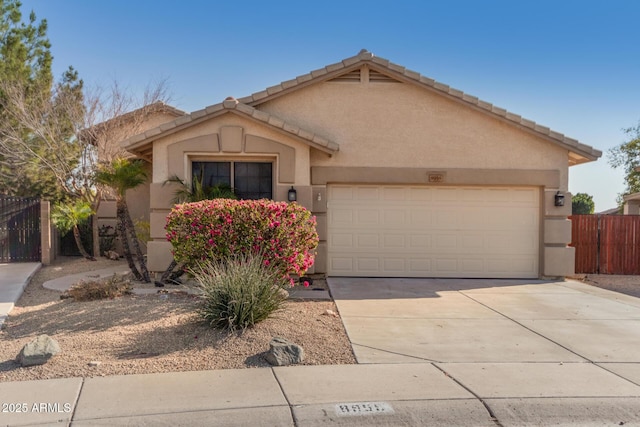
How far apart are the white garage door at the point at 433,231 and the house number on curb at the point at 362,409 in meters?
6.88

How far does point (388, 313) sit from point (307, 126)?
5184 mm

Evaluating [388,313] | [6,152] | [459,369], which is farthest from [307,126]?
[6,152]

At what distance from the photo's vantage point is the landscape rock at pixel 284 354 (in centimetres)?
531

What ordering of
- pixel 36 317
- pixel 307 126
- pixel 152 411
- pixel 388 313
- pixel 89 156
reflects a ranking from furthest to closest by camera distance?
pixel 89 156, pixel 307 126, pixel 388 313, pixel 36 317, pixel 152 411

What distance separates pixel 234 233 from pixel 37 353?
10.8 feet

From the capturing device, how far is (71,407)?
420 centimetres

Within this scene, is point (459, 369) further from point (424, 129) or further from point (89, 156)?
point (89, 156)

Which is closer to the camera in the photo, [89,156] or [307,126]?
[307,126]

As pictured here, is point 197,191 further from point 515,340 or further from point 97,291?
point 515,340

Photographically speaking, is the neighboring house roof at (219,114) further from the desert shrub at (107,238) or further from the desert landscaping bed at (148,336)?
the desert shrub at (107,238)

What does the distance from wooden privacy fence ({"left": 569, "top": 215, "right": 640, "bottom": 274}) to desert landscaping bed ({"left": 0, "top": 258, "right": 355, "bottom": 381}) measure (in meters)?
8.79

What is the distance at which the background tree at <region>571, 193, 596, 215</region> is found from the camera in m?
30.6

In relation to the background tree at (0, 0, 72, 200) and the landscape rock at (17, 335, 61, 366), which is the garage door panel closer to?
the landscape rock at (17, 335, 61, 366)

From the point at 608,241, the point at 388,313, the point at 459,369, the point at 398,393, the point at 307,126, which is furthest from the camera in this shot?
the point at 608,241
